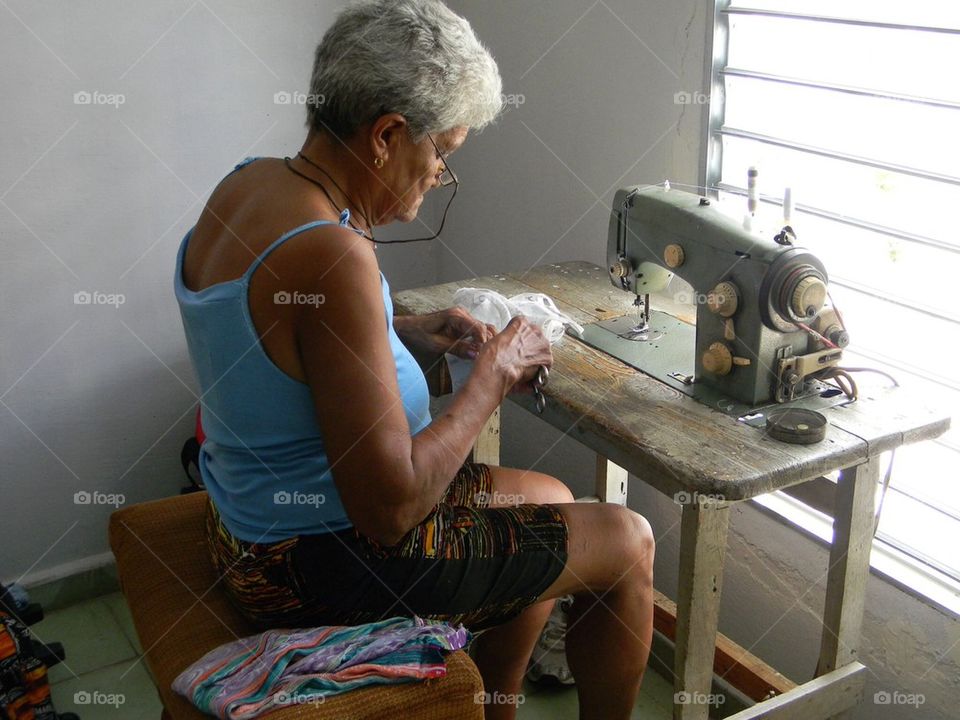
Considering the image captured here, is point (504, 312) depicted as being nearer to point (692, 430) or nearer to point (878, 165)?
point (692, 430)

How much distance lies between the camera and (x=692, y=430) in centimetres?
170

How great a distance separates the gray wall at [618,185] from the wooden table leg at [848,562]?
0.27m

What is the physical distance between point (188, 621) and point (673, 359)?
99 centimetres

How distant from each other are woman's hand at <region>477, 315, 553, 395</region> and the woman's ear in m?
0.36

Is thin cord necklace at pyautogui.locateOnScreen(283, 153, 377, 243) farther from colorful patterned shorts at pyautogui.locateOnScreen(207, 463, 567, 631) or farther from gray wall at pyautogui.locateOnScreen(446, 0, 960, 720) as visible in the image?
gray wall at pyautogui.locateOnScreen(446, 0, 960, 720)

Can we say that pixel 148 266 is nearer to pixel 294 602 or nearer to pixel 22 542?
pixel 22 542

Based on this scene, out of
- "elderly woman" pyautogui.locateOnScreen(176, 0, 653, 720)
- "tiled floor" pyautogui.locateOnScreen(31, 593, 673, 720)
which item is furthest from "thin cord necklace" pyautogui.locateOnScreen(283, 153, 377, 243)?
"tiled floor" pyautogui.locateOnScreen(31, 593, 673, 720)

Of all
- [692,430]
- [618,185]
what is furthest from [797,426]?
[618,185]

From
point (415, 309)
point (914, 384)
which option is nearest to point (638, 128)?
point (415, 309)

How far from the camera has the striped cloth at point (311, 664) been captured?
4.63 feet

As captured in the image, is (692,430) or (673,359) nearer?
(692,430)

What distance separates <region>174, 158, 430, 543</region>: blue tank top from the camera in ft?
4.99

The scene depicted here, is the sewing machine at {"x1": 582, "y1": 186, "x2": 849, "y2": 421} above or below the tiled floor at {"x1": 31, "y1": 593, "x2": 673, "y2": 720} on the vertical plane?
above

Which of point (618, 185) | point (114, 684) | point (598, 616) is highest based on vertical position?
point (618, 185)
